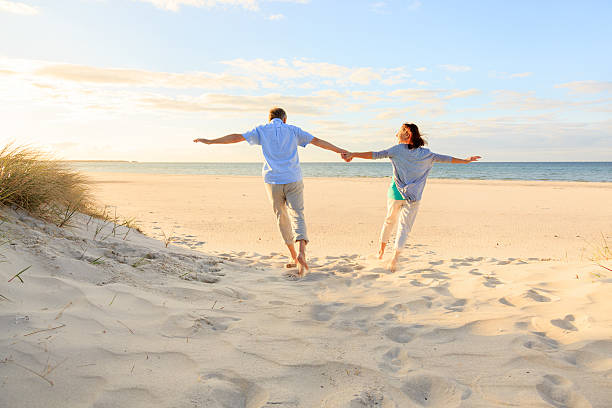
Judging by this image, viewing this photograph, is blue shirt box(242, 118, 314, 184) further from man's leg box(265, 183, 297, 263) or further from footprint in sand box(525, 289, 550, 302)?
footprint in sand box(525, 289, 550, 302)

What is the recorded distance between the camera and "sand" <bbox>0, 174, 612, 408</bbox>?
2094 mm

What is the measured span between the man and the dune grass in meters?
1.89

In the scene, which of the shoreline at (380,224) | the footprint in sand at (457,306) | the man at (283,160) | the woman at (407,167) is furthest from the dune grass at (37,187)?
the footprint in sand at (457,306)

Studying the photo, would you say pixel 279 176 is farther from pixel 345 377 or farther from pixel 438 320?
pixel 345 377

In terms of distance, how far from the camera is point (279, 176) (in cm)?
497

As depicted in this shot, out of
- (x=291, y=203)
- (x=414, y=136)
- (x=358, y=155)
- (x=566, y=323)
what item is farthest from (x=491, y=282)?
(x=291, y=203)

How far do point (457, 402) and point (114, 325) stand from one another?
221cm

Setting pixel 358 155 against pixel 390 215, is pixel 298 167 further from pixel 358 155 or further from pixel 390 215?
pixel 390 215

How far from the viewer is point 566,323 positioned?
314 cm

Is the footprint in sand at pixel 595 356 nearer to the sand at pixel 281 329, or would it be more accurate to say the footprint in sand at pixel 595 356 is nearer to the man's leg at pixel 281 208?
the sand at pixel 281 329

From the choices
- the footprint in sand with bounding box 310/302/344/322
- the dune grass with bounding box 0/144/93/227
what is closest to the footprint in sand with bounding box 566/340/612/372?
the footprint in sand with bounding box 310/302/344/322

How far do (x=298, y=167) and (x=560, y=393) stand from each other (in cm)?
373

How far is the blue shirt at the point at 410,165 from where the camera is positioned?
5141 mm

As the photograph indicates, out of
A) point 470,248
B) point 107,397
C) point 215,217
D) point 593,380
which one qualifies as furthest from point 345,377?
point 215,217
